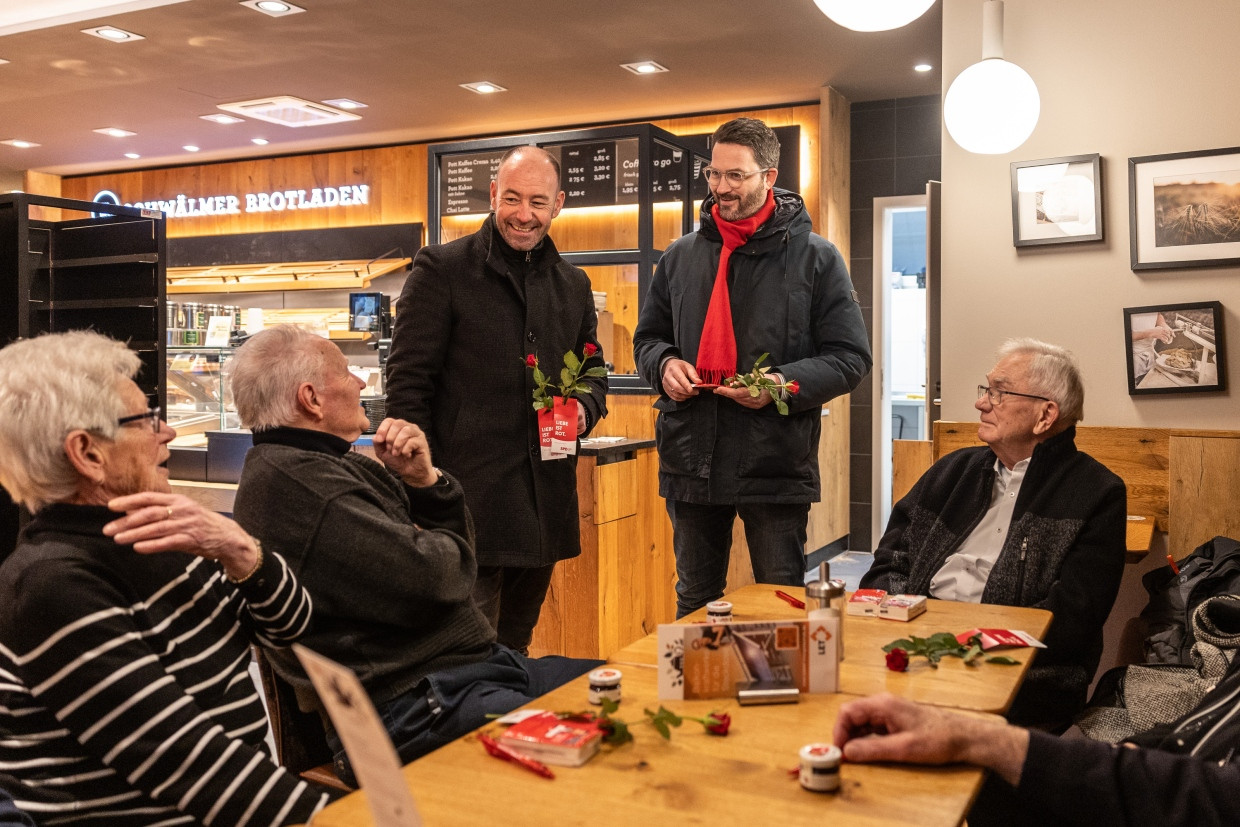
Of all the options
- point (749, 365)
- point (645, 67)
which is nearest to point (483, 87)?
point (645, 67)

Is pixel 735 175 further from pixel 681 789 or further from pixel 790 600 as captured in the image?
pixel 681 789

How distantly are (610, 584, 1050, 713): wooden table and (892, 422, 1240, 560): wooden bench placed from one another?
1.42 meters

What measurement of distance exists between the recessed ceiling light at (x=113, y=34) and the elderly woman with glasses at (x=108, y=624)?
212 inches

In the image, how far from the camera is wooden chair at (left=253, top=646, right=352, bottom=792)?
2.10m

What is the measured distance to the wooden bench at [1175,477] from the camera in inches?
144

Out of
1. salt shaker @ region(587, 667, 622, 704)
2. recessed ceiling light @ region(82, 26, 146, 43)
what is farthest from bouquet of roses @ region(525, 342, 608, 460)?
recessed ceiling light @ region(82, 26, 146, 43)

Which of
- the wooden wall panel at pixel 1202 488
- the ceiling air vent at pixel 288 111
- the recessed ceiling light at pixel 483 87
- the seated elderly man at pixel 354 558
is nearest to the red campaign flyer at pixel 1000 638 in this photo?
the seated elderly man at pixel 354 558

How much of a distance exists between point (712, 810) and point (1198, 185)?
3.57m

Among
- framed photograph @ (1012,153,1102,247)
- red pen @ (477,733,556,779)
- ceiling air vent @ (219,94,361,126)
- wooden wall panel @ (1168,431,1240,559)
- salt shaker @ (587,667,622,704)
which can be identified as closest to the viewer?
red pen @ (477,733,556,779)

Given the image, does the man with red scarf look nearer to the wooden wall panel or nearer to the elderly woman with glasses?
the wooden wall panel

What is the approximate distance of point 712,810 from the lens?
1.23m

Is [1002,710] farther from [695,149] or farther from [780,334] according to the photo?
[695,149]

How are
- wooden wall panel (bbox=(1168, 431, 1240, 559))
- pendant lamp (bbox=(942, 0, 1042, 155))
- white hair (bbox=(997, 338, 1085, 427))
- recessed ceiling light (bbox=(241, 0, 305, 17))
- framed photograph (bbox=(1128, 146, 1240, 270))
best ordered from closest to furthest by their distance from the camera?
white hair (bbox=(997, 338, 1085, 427)) → wooden wall panel (bbox=(1168, 431, 1240, 559)) → framed photograph (bbox=(1128, 146, 1240, 270)) → pendant lamp (bbox=(942, 0, 1042, 155)) → recessed ceiling light (bbox=(241, 0, 305, 17))

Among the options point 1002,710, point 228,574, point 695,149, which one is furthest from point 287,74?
point 1002,710
